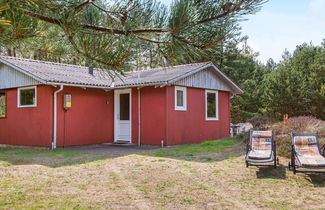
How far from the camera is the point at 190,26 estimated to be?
323 centimetres

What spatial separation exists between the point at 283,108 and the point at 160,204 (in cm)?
1786

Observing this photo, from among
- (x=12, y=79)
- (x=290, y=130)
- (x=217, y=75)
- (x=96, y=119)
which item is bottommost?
(x=290, y=130)

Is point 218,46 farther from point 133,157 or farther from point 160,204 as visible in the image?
point 133,157

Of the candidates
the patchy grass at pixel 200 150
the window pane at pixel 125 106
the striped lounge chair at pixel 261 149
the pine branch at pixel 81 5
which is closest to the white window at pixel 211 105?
the patchy grass at pixel 200 150

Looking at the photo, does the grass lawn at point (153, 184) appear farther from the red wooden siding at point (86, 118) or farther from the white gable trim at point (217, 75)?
the white gable trim at point (217, 75)

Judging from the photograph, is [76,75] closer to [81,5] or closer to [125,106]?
[125,106]

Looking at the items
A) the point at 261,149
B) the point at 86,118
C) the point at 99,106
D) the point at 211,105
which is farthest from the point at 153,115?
the point at 261,149

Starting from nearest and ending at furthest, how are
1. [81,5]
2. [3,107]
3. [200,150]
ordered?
[81,5] < [200,150] < [3,107]

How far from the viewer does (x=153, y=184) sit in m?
6.10

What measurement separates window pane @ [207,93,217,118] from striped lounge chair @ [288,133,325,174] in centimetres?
741

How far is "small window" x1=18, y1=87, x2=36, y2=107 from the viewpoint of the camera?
12.7 m

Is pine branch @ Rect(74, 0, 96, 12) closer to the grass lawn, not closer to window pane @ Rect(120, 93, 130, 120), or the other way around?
the grass lawn

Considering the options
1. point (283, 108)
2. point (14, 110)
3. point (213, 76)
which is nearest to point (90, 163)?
point (14, 110)

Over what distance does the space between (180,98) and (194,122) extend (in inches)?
51.6
